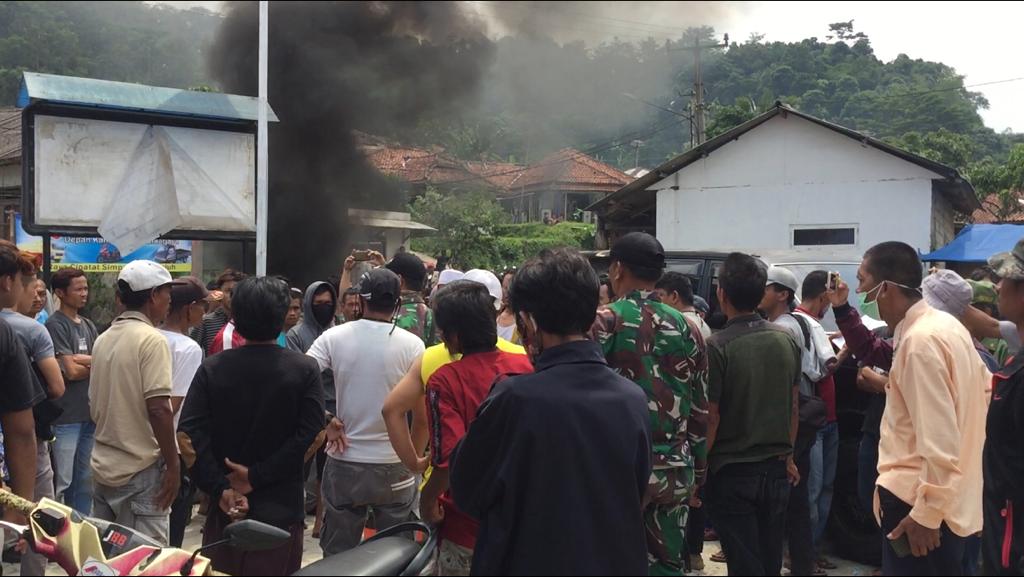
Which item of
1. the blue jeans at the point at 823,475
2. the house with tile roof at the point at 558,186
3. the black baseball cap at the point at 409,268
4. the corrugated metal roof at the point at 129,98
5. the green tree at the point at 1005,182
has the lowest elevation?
the blue jeans at the point at 823,475

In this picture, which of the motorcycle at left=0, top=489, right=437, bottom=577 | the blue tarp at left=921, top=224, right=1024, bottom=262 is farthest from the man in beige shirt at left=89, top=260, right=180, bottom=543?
A: the blue tarp at left=921, top=224, right=1024, bottom=262

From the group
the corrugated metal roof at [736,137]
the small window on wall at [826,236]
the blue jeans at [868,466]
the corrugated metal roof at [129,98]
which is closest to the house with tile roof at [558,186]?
the corrugated metal roof at [736,137]

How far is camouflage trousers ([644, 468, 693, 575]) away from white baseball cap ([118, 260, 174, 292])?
2582 mm

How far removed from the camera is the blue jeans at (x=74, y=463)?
17.3ft

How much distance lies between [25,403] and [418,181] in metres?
31.1

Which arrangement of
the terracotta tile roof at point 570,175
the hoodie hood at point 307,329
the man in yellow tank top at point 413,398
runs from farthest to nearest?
1. the terracotta tile roof at point 570,175
2. the hoodie hood at point 307,329
3. the man in yellow tank top at point 413,398

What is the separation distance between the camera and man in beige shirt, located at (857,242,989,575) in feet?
9.80

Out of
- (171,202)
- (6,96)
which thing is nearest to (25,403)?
(171,202)

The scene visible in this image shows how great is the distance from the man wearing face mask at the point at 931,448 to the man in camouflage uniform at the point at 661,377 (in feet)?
2.41

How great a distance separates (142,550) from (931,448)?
268 centimetres

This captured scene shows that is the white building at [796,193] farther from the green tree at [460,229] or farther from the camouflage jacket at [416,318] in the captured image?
the camouflage jacket at [416,318]

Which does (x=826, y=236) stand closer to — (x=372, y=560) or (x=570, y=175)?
(x=372, y=560)

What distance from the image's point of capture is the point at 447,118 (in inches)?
880

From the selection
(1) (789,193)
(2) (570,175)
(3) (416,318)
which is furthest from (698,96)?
(3) (416,318)
